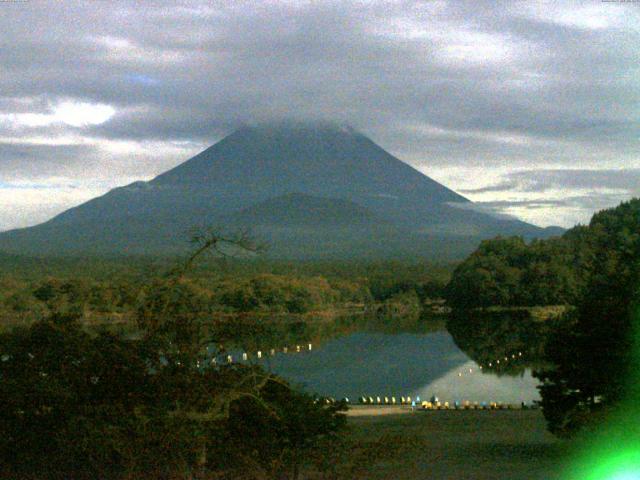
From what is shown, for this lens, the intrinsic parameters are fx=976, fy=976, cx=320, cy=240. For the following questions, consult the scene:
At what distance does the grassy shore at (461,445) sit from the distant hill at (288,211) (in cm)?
9223

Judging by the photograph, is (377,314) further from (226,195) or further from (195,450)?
(226,195)

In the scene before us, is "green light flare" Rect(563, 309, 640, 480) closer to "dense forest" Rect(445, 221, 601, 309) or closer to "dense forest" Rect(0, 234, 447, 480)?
"dense forest" Rect(0, 234, 447, 480)

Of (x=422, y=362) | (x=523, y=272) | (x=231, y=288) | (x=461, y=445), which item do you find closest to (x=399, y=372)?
(x=422, y=362)

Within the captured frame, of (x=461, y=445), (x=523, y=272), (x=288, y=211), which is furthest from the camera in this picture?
(x=288, y=211)

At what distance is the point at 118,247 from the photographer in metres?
114

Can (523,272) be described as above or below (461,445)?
above

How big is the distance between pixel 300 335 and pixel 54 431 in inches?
1510

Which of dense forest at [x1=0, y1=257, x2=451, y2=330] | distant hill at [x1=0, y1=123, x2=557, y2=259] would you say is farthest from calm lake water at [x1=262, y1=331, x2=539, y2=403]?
distant hill at [x1=0, y1=123, x2=557, y2=259]

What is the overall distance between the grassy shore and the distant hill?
92.2m

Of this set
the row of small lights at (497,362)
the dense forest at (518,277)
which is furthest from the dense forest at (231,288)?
the row of small lights at (497,362)

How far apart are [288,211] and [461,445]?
13186 centimetres

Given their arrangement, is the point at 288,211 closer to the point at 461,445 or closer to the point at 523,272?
the point at 523,272

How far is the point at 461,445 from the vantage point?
13750 millimetres

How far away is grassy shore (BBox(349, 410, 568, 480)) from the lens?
820cm
